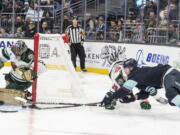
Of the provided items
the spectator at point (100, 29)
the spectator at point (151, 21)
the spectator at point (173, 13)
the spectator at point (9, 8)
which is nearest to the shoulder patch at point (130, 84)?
the spectator at point (173, 13)

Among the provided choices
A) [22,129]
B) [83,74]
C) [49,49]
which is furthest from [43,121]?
[83,74]

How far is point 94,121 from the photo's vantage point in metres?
5.23

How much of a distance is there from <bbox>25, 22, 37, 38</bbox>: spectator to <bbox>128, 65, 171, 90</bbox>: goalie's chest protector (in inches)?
289

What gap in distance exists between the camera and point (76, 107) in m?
6.00

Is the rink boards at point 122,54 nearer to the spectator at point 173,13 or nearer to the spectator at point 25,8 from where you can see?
the spectator at point 173,13

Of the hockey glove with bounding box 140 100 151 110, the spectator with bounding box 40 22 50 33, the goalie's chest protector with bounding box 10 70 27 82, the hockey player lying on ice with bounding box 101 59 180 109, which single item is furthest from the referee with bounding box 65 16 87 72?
the hockey player lying on ice with bounding box 101 59 180 109

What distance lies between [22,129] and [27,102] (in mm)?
1256

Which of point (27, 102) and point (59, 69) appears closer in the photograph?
point (27, 102)

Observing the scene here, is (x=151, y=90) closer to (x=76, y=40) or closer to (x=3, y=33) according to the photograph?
(x=76, y=40)

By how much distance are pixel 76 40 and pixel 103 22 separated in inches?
35.7

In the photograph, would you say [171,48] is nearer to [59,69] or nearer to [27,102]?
[59,69]

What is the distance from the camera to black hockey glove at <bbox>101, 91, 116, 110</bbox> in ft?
18.4

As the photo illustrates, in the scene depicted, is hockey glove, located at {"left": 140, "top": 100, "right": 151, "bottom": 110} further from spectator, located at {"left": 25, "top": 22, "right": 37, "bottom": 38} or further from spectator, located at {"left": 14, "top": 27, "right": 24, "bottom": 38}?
spectator, located at {"left": 14, "top": 27, "right": 24, "bottom": 38}

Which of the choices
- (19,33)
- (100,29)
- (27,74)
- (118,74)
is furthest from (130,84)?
(19,33)
